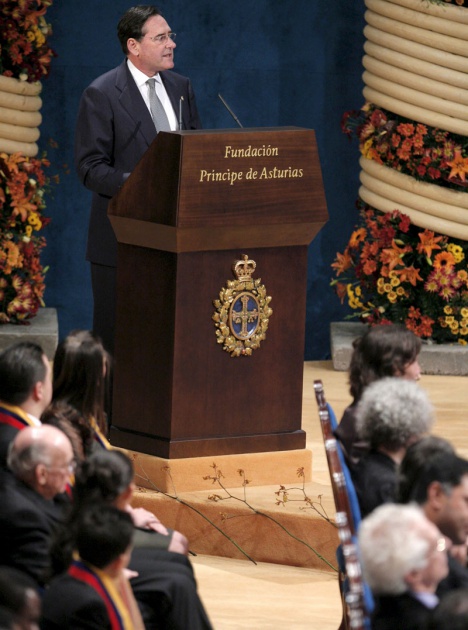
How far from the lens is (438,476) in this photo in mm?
3229

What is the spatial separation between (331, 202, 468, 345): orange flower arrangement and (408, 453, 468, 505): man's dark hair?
3444mm

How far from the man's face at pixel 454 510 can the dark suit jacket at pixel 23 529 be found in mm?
857

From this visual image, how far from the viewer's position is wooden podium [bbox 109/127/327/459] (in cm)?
454

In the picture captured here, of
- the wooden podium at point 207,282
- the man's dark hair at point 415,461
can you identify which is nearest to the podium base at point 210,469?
the wooden podium at point 207,282

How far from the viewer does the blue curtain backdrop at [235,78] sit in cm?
718

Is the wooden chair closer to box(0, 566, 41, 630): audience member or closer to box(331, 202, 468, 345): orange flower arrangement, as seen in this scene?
box(0, 566, 41, 630): audience member

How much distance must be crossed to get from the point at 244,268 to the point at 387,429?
4.00ft

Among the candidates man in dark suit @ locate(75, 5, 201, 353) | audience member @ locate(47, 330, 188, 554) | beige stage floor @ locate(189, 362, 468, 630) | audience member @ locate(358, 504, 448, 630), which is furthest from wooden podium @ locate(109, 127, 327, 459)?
audience member @ locate(358, 504, 448, 630)

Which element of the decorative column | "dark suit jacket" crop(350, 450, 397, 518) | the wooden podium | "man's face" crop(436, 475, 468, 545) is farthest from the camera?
the decorative column

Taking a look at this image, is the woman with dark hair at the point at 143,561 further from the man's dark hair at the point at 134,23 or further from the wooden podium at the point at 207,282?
the man's dark hair at the point at 134,23

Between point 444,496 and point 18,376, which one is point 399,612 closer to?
point 444,496

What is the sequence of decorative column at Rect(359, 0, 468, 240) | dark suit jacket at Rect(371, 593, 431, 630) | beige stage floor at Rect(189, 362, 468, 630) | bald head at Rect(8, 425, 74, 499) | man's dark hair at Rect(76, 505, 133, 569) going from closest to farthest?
dark suit jacket at Rect(371, 593, 431, 630), man's dark hair at Rect(76, 505, 133, 569), bald head at Rect(8, 425, 74, 499), beige stage floor at Rect(189, 362, 468, 630), decorative column at Rect(359, 0, 468, 240)

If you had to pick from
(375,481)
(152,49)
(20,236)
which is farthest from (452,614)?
(20,236)

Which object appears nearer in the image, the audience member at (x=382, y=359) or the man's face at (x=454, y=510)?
the man's face at (x=454, y=510)
